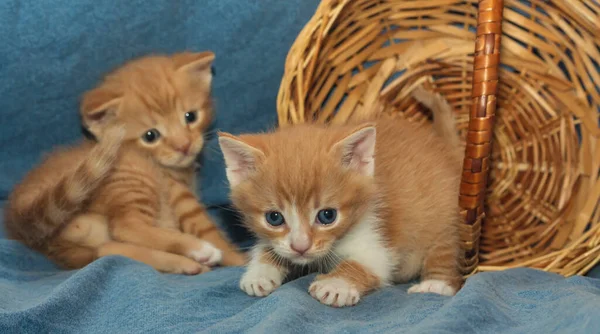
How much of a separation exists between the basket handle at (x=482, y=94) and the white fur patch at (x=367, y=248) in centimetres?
27

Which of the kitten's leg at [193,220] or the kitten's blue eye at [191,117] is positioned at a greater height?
the kitten's blue eye at [191,117]

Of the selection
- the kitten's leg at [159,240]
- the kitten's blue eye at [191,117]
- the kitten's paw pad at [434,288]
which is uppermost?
the kitten's blue eye at [191,117]

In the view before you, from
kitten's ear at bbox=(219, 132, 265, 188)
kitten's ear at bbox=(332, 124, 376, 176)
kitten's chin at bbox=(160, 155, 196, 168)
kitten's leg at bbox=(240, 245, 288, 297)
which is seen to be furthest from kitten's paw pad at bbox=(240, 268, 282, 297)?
kitten's chin at bbox=(160, 155, 196, 168)

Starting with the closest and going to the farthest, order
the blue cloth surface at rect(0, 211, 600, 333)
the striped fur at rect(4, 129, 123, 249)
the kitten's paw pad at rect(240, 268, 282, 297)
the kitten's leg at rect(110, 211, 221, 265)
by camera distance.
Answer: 1. the blue cloth surface at rect(0, 211, 600, 333)
2. the kitten's paw pad at rect(240, 268, 282, 297)
3. the striped fur at rect(4, 129, 123, 249)
4. the kitten's leg at rect(110, 211, 221, 265)

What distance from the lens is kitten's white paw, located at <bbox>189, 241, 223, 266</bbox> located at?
6.42 feet

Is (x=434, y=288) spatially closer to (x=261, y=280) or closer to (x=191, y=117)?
(x=261, y=280)

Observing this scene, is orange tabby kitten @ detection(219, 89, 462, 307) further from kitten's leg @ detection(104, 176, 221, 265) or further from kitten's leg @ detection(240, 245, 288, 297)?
kitten's leg @ detection(104, 176, 221, 265)

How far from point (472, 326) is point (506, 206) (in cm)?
104

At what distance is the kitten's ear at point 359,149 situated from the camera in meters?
1.53

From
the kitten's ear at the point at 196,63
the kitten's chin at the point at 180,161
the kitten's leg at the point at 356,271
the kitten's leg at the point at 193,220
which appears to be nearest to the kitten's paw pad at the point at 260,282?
the kitten's leg at the point at 356,271

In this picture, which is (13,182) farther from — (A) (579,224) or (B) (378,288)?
(A) (579,224)

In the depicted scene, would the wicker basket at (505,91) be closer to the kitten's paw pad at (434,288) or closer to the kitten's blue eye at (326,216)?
the kitten's paw pad at (434,288)

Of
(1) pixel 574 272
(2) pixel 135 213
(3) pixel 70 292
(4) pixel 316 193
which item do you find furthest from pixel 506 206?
(3) pixel 70 292

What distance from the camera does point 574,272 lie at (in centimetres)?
178
